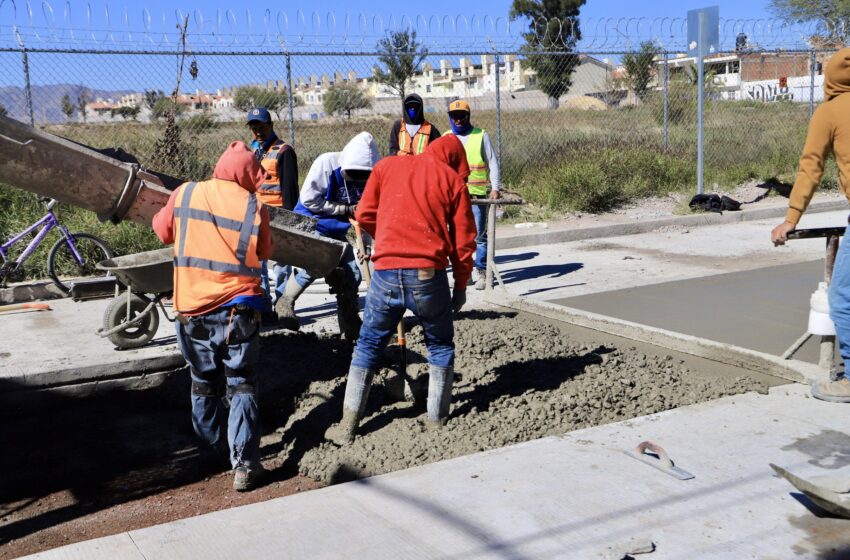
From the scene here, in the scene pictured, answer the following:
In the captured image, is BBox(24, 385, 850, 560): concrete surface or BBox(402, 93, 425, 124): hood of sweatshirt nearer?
BBox(24, 385, 850, 560): concrete surface

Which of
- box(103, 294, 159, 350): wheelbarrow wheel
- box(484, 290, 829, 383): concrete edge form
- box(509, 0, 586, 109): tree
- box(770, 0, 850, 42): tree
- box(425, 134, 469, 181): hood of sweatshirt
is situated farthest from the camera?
box(770, 0, 850, 42): tree

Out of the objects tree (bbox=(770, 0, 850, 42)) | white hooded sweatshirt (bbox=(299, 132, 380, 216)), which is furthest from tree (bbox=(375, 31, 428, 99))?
tree (bbox=(770, 0, 850, 42))

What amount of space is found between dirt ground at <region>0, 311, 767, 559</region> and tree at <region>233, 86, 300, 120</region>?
23.2 ft

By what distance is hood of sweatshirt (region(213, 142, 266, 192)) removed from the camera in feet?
15.3

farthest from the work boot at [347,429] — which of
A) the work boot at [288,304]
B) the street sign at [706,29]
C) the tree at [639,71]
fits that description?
the tree at [639,71]

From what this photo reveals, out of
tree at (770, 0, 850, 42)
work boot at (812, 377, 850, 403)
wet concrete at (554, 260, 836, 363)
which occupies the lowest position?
wet concrete at (554, 260, 836, 363)

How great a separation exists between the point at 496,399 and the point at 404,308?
1.04 m

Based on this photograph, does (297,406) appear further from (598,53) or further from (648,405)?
(598,53)

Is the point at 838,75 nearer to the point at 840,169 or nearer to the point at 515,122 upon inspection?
the point at 840,169

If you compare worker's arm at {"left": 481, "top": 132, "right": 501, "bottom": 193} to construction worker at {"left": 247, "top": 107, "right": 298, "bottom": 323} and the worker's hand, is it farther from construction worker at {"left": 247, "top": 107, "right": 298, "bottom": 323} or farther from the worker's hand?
the worker's hand

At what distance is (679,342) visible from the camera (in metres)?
6.69

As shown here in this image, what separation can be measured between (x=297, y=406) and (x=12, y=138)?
2.56m

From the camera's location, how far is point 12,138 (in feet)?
14.5

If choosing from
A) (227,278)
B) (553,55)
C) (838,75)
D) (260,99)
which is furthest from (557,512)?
(553,55)
